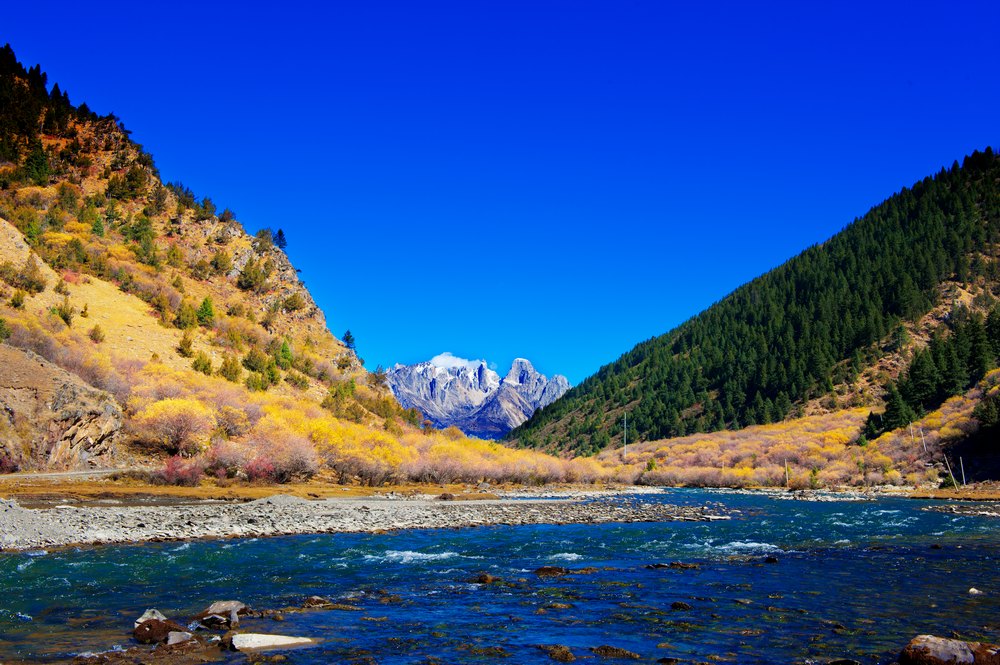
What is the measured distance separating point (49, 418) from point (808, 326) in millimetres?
148083

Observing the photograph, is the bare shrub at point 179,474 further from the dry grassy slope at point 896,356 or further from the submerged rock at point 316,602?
the dry grassy slope at point 896,356

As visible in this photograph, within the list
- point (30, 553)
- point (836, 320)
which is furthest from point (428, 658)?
point (836, 320)

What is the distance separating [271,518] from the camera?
90.9 ft

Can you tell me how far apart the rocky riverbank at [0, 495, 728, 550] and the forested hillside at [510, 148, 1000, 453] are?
4059 inches

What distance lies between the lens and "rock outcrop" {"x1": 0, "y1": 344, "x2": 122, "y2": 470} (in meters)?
33.8

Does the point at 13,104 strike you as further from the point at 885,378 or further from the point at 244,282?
the point at 885,378

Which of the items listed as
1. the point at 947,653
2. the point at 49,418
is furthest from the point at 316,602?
the point at 49,418

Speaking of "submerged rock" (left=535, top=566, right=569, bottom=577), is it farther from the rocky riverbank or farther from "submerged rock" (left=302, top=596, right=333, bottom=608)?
the rocky riverbank

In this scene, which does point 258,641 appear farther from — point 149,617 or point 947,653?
point 947,653

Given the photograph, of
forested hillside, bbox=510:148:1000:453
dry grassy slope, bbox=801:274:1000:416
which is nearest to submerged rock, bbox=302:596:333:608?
dry grassy slope, bbox=801:274:1000:416

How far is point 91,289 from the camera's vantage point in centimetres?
5953

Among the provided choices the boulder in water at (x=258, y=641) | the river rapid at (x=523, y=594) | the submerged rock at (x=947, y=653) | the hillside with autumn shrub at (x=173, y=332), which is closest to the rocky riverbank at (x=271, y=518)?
the river rapid at (x=523, y=594)

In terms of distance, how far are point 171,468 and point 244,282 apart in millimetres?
47063

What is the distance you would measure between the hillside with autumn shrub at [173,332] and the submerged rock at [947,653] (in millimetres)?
35790
